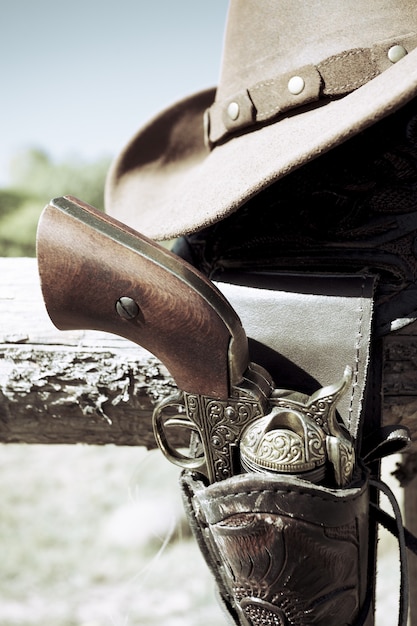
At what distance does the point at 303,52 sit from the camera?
969 millimetres

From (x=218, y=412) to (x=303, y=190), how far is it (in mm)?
342

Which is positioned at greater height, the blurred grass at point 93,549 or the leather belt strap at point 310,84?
the leather belt strap at point 310,84

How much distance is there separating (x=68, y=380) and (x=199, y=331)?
0.42 meters

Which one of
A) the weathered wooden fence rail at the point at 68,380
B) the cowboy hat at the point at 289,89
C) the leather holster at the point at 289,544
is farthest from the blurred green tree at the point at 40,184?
the leather holster at the point at 289,544

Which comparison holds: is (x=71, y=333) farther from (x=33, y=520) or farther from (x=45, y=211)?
(x=33, y=520)

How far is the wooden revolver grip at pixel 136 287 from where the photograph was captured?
0.75 metres

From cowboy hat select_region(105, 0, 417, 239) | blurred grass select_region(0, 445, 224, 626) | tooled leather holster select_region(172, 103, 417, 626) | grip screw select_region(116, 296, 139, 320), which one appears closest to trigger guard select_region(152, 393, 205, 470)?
tooled leather holster select_region(172, 103, 417, 626)

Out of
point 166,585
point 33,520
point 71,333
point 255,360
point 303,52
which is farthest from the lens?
point 33,520

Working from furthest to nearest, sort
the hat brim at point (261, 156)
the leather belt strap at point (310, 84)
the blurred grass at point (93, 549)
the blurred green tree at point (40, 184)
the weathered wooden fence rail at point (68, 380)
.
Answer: the blurred green tree at point (40, 184) → the blurred grass at point (93, 549) → the weathered wooden fence rail at point (68, 380) → the leather belt strap at point (310, 84) → the hat brim at point (261, 156)

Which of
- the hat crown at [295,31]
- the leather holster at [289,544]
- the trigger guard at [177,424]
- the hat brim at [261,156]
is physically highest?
the hat crown at [295,31]

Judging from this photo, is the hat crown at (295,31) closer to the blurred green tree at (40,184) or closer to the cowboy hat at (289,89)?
the cowboy hat at (289,89)

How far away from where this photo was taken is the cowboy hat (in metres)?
0.78

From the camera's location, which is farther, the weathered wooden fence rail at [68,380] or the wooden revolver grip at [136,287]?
the weathered wooden fence rail at [68,380]

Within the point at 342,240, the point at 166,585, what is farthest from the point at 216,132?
the point at 166,585
